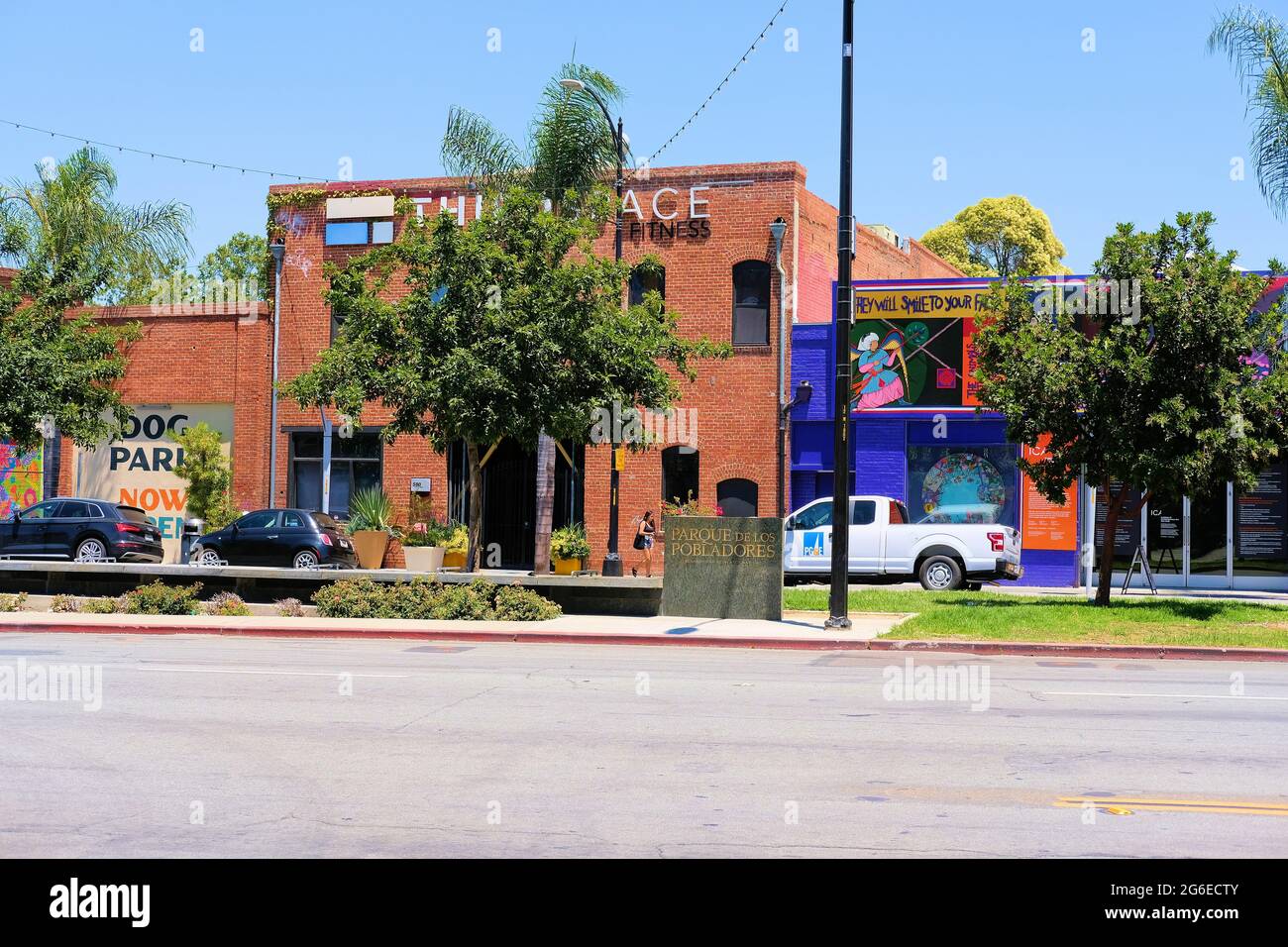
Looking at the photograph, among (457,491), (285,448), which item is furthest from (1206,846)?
(285,448)

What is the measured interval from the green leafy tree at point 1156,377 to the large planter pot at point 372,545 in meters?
16.7

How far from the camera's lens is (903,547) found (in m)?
26.8

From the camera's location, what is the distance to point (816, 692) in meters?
12.7

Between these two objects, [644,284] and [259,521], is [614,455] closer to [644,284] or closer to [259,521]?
[644,284]

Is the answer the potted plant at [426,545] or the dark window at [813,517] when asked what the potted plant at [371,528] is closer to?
the potted plant at [426,545]

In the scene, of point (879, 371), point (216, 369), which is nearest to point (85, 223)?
point (216, 369)

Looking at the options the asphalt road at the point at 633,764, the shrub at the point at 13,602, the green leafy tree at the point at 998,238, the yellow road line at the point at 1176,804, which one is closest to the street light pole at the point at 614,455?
the shrub at the point at 13,602

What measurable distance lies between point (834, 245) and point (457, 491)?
1144 centimetres

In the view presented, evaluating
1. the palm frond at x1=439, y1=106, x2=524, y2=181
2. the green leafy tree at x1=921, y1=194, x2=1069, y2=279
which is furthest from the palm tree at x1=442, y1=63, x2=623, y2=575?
the green leafy tree at x1=921, y1=194, x2=1069, y2=279

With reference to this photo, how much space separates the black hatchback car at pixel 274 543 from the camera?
29.2 meters

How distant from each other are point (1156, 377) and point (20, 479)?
1165 inches

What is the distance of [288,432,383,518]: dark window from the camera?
113 ft

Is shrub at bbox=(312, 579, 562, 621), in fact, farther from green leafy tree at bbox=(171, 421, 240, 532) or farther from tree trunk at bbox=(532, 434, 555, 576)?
green leafy tree at bbox=(171, 421, 240, 532)
